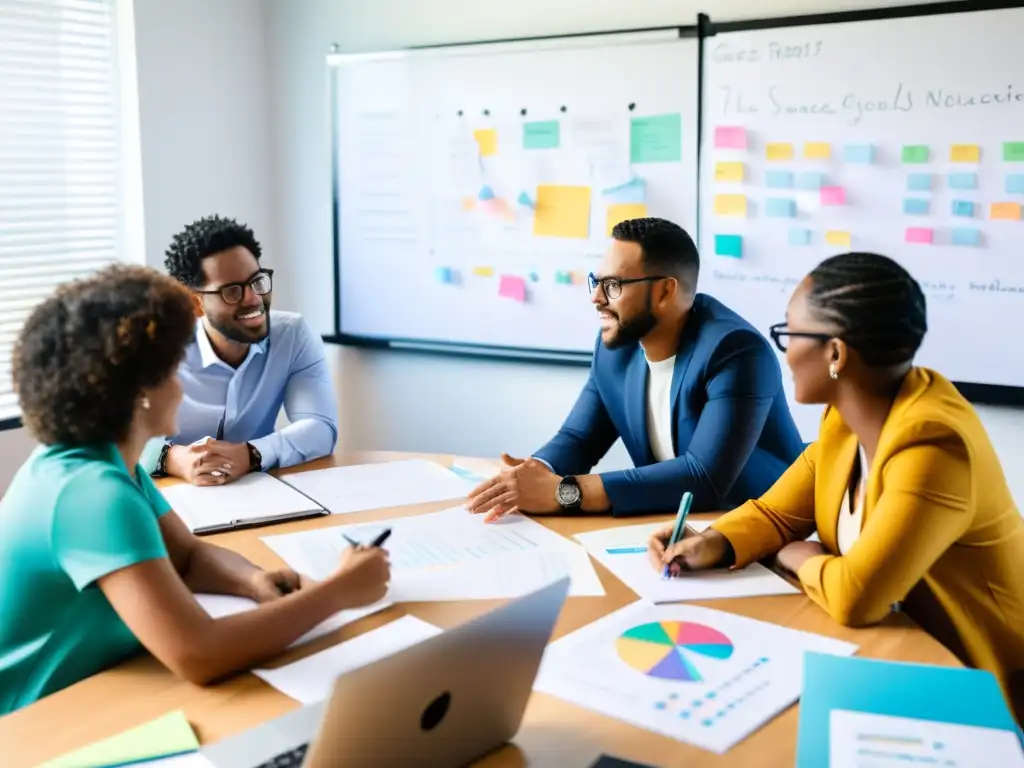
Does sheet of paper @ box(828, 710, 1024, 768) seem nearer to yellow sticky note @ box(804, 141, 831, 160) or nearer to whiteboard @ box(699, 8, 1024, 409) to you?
whiteboard @ box(699, 8, 1024, 409)

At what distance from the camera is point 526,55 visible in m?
3.31

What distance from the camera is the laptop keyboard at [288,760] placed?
3.51 ft

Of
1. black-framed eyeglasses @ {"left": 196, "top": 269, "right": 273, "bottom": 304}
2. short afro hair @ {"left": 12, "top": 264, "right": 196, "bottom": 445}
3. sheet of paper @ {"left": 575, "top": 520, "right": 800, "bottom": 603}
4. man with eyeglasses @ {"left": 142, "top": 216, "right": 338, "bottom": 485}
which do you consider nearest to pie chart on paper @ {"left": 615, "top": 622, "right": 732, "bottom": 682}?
sheet of paper @ {"left": 575, "top": 520, "right": 800, "bottom": 603}

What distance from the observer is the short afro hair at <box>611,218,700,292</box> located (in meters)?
2.34

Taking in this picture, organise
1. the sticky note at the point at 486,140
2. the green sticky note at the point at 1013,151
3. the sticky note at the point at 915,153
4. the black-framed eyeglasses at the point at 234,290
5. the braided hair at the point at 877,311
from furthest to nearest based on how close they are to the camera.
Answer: the sticky note at the point at 486,140 → the sticky note at the point at 915,153 → the green sticky note at the point at 1013,151 → the black-framed eyeglasses at the point at 234,290 → the braided hair at the point at 877,311

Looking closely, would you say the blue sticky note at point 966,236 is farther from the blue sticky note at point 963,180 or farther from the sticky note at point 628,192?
the sticky note at point 628,192

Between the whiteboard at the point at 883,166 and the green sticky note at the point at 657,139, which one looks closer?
the whiteboard at the point at 883,166

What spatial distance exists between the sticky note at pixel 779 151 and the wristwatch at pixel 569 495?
143 centimetres

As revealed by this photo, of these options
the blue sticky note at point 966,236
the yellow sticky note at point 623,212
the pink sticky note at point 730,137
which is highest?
the pink sticky note at point 730,137

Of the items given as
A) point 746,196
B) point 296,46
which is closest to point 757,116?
point 746,196

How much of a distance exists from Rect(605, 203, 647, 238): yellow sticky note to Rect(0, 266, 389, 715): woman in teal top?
2007mm

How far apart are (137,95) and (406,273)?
41.1 inches

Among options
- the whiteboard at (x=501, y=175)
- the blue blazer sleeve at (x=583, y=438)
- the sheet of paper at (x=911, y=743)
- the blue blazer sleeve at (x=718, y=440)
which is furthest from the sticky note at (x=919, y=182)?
the sheet of paper at (x=911, y=743)

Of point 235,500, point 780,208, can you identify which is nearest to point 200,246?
point 235,500
